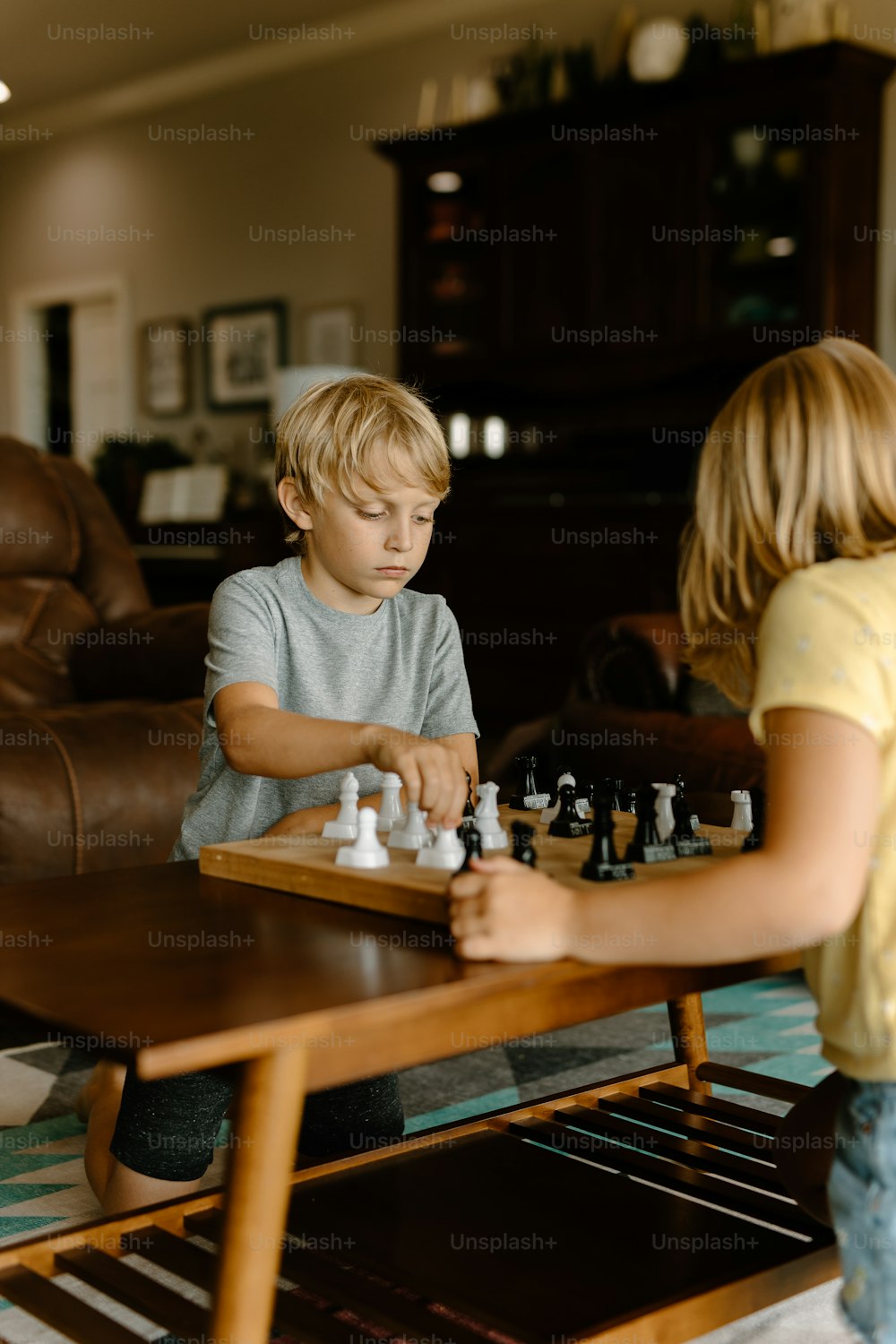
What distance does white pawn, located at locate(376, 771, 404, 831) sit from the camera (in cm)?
139

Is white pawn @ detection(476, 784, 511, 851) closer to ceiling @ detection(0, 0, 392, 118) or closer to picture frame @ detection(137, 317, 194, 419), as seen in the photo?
ceiling @ detection(0, 0, 392, 118)

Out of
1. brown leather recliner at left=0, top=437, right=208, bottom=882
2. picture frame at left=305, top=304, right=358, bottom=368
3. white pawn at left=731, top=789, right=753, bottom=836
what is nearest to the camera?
white pawn at left=731, top=789, right=753, bottom=836

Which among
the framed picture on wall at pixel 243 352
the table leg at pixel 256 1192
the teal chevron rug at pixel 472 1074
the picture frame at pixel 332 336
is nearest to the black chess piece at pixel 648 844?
the table leg at pixel 256 1192

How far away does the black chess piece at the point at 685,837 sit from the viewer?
128 cm

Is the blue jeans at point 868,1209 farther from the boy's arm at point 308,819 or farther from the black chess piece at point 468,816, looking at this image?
the boy's arm at point 308,819

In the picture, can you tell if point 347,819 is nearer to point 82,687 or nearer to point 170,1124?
point 170,1124

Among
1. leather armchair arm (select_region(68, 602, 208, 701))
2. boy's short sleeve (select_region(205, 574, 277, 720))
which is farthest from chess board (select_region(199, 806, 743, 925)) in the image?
leather armchair arm (select_region(68, 602, 208, 701))

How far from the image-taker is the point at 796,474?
3.63 feet

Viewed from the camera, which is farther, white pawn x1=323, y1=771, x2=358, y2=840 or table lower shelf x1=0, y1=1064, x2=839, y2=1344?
white pawn x1=323, y1=771, x2=358, y2=840

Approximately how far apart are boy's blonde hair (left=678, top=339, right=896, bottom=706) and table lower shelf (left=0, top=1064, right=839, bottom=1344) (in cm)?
56

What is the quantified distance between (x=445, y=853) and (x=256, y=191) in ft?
21.7

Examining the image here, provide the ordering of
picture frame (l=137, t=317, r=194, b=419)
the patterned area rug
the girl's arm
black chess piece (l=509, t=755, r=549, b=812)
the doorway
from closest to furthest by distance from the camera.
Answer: the girl's arm
black chess piece (l=509, t=755, r=549, b=812)
the patterned area rug
picture frame (l=137, t=317, r=194, b=419)
the doorway

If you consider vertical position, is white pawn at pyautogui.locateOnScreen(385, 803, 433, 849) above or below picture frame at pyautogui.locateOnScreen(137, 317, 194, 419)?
below

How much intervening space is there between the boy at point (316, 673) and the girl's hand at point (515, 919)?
0.40m
